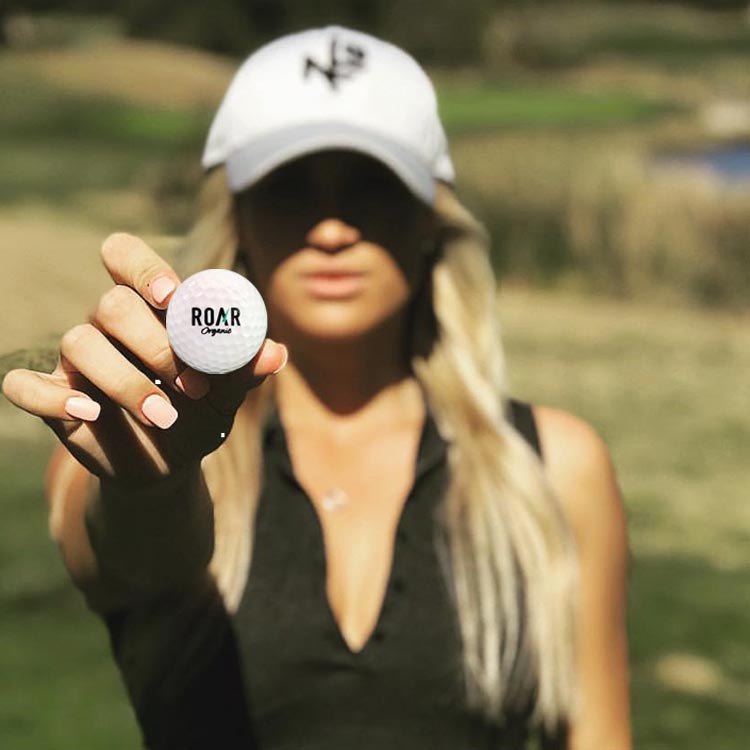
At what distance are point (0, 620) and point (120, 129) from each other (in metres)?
28.6

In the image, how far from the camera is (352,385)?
9.39ft

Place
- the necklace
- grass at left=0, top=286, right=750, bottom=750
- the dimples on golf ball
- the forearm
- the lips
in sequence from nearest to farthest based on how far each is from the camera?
the dimples on golf ball → the forearm → the lips → the necklace → grass at left=0, top=286, right=750, bottom=750

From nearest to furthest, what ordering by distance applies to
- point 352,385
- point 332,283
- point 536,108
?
point 332,283
point 352,385
point 536,108

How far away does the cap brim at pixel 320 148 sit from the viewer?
265 cm

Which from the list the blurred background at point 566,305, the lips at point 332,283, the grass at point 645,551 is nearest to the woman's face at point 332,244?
the lips at point 332,283

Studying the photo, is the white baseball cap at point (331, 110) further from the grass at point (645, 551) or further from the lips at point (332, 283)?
the grass at point (645, 551)

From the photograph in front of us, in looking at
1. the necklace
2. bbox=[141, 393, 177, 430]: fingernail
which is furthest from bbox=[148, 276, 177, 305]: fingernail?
the necklace

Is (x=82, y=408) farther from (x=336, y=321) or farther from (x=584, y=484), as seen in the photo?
(x=584, y=484)

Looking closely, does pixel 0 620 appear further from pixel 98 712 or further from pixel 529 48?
pixel 529 48

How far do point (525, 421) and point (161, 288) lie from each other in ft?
4.31

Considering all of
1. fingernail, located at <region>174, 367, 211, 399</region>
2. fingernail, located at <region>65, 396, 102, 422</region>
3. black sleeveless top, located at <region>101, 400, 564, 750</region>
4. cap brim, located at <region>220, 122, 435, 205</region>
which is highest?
fingernail, located at <region>174, 367, 211, 399</region>

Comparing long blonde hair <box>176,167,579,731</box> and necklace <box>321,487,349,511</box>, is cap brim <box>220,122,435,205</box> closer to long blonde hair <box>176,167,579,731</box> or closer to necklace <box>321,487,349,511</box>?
long blonde hair <box>176,167,579,731</box>

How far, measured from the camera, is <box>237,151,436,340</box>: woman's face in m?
2.64

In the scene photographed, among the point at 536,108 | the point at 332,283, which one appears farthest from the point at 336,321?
the point at 536,108
